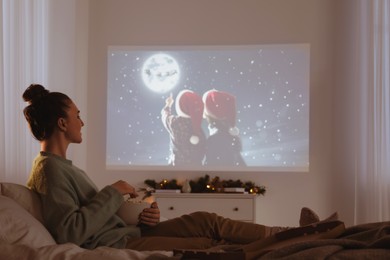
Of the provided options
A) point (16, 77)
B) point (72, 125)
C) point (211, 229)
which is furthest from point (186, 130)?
point (211, 229)

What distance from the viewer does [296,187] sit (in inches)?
249

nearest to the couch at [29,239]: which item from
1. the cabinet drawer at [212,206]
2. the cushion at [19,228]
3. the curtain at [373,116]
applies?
the cushion at [19,228]

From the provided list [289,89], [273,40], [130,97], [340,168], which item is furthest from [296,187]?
[130,97]

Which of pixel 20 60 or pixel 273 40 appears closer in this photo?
pixel 20 60

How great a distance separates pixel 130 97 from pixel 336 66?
76.3 inches

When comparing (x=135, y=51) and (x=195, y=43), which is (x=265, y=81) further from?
(x=135, y=51)

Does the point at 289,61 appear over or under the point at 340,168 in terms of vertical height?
over

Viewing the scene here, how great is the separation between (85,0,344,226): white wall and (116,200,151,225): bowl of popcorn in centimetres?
347

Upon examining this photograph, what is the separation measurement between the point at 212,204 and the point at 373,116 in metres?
1.55

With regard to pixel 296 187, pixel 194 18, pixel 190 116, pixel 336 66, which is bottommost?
pixel 296 187

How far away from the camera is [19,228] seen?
237 cm

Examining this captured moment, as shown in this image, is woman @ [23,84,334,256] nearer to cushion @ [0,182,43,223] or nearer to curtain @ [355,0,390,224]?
cushion @ [0,182,43,223]

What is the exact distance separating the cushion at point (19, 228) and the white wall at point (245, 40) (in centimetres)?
396

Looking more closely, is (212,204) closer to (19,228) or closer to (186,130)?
(186,130)
